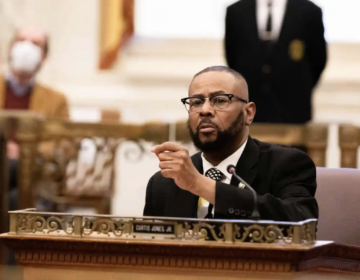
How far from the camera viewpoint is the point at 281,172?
2605 mm

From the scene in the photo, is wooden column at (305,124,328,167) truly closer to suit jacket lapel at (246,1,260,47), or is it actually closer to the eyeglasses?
suit jacket lapel at (246,1,260,47)

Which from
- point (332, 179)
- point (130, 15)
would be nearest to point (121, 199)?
point (130, 15)

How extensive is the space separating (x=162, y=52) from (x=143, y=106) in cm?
53

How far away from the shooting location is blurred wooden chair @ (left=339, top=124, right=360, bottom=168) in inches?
185

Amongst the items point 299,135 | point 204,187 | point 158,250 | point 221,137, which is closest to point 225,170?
point 221,137

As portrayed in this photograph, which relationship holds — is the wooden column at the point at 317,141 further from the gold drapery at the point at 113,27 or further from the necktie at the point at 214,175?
the gold drapery at the point at 113,27

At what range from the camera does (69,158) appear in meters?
5.13

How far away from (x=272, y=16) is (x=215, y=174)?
2.41 m

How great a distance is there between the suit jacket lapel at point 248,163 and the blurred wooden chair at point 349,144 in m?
2.15

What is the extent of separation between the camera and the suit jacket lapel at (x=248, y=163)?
2594 millimetres

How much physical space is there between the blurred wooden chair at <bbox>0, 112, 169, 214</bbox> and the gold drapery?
2070 mm

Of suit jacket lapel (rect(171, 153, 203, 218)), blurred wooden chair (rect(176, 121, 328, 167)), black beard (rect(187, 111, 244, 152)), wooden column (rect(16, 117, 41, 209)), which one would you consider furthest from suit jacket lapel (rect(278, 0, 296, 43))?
suit jacket lapel (rect(171, 153, 203, 218))

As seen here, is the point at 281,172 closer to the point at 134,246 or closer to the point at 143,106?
the point at 134,246

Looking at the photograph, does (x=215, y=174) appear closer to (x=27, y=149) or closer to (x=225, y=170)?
(x=225, y=170)
